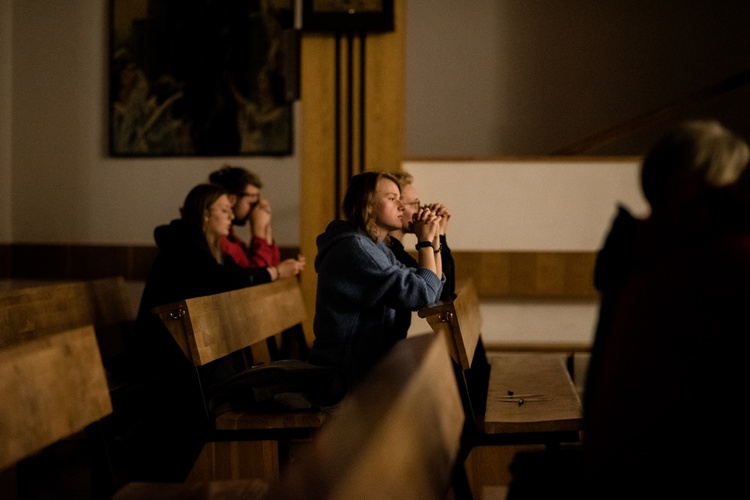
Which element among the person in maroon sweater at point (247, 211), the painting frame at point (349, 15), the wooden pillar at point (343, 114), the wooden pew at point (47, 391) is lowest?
the wooden pew at point (47, 391)

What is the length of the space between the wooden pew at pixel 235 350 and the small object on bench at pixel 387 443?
995 mm

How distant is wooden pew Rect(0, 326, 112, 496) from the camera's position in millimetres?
1882

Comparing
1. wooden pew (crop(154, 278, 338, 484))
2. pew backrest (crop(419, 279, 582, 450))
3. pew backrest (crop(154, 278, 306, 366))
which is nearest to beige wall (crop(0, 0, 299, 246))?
pew backrest (crop(154, 278, 306, 366))

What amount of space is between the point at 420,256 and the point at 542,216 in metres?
1.53

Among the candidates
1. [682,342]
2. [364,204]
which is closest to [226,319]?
[364,204]

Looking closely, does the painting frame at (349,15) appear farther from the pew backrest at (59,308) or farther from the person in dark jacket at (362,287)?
the pew backrest at (59,308)

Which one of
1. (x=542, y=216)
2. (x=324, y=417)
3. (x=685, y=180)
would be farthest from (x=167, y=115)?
(x=685, y=180)

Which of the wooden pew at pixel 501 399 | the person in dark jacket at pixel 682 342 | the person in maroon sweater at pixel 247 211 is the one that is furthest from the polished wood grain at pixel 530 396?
the person in maroon sweater at pixel 247 211

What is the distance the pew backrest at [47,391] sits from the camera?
6.17 feet

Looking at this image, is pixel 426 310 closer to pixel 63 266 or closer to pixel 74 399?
pixel 74 399

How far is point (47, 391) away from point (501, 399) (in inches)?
73.4

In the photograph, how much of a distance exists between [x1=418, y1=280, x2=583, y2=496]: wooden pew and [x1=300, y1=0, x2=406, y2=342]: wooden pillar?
4.35 feet

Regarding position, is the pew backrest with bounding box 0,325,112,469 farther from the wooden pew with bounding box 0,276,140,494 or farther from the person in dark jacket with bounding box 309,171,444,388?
the person in dark jacket with bounding box 309,171,444,388

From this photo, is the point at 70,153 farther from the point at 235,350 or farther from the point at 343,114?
the point at 235,350
